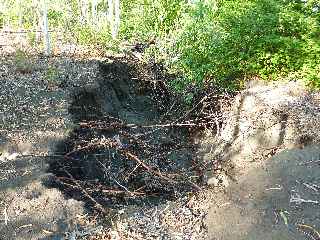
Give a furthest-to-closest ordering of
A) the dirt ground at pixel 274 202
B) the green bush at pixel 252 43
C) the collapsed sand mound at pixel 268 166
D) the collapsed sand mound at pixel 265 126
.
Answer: the green bush at pixel 252 43 → the collapsed sand mound at pixel 265 126 → the collapsed sand mound at pixel 268 166 → the dirt ground at pixel 274 202

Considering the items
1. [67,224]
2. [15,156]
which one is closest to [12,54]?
[15,156]

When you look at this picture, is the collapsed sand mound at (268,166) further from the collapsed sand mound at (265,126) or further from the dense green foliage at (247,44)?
the dense green foliage at (247,44)

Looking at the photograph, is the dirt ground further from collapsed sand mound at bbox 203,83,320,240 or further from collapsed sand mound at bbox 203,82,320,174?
collapsed sand mound at bbox 203,82,320,174

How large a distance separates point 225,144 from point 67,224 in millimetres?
4789

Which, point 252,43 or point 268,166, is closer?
point 268,166

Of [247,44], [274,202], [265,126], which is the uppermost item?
[247,44]

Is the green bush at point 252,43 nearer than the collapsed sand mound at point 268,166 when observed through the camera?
No

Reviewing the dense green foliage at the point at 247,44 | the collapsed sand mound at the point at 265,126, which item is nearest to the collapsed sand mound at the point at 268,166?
the collapsed sand mound at the point at 265,126

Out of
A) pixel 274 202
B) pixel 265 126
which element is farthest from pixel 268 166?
pixel 265 126

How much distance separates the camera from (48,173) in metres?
7.28

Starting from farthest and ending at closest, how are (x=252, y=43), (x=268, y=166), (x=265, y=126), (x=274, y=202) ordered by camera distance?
(x=252, y=43) < (x=265, y=126) < (x=268, y=166) < (x=274, y=202)

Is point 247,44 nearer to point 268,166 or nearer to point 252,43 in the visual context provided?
point 252,43

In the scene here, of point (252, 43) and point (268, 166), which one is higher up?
point (252, 43)

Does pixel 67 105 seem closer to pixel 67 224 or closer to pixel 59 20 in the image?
pixel 67 224
